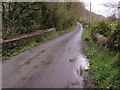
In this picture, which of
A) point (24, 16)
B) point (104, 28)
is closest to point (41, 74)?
point (104, 28)

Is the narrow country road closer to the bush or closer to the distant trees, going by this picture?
the bush

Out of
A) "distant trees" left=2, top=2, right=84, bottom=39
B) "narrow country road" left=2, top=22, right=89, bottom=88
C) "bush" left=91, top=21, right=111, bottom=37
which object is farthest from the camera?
"distant trees" left=2, top=2, right=84, bottom=39

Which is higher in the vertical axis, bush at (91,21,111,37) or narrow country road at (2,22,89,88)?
bush at (91,21,111,37)

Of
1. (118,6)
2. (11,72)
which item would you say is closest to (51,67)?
(11,72)

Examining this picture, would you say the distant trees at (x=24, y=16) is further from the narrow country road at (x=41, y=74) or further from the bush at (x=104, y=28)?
the bush at (x=104, y=28)

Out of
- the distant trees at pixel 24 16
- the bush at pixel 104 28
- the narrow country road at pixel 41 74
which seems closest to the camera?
the narrow country road at pixel 41 74

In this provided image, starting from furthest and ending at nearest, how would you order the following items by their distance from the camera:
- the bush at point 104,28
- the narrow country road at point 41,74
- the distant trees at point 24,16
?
the distant trees at point 24,16
the bush at point 104,28
the narrow country road at point 41,74

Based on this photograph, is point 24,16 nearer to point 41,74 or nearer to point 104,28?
point 104,28

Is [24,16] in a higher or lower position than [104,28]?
higher

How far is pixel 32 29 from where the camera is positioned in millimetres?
19906

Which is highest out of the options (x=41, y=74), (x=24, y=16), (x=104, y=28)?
(x=24, y=16)

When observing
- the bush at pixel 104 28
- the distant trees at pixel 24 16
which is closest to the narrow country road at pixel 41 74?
the bush at pixel 104 28

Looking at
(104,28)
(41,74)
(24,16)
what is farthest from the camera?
(24,16)

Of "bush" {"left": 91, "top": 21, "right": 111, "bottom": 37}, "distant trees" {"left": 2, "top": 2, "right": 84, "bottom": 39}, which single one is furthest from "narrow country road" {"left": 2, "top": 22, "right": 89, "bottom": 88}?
"distant trees" {"left": 2, "top": 2, "right": 84, "bottom": 39}
